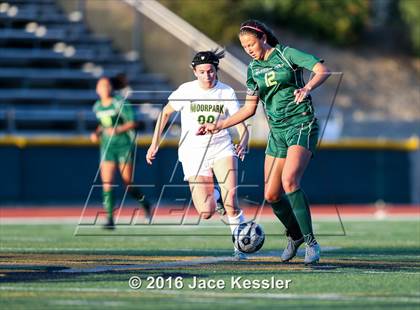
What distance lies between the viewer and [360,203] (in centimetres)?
2514

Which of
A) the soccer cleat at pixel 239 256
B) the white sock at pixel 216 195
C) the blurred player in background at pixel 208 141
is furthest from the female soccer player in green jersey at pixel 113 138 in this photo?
the soccer cleat at pixel 239 256

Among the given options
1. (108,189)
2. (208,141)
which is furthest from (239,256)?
(108,189)

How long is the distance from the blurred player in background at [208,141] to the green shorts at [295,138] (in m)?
0.78

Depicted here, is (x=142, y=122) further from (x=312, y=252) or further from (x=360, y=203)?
(x=312, y=252)

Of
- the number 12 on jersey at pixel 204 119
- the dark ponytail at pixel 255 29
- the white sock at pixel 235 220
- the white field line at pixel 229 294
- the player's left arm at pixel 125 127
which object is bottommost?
the player's left arm at pixel 125 127

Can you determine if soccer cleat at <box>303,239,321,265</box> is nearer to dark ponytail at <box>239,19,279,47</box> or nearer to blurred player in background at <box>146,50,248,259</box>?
blurred player in background at <box>146,50,248,259</box>

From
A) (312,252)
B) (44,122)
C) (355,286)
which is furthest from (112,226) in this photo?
(44,122)

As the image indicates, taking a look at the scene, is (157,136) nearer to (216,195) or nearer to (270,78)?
(216,195)

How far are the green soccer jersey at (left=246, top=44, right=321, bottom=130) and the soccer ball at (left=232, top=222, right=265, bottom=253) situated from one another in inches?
42.5

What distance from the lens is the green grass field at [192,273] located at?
7137 mm

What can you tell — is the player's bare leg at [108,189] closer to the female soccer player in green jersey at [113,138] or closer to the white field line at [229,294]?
the female soccer player in green jersey at [113,138]

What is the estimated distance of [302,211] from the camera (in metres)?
9.41

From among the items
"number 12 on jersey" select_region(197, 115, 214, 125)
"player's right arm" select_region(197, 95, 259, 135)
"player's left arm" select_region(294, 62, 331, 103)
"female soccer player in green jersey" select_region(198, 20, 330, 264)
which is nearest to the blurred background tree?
"number 12 on jersey" select_region(197, 115, 214, 125)

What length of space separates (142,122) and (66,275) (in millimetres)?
16715
